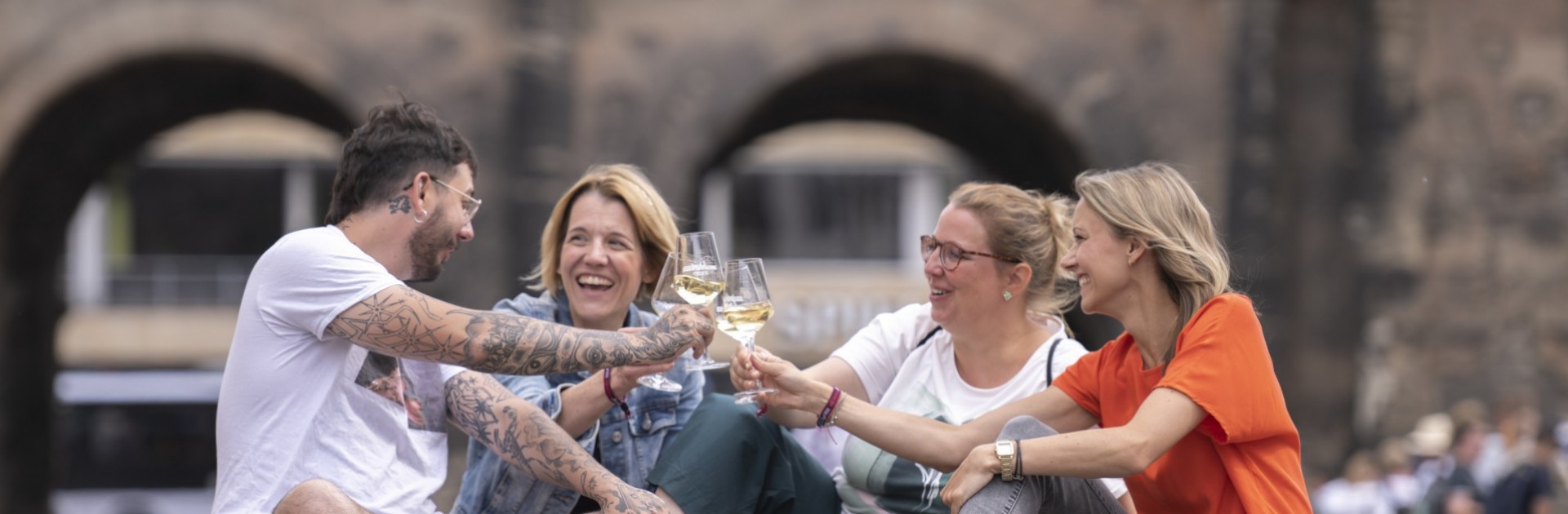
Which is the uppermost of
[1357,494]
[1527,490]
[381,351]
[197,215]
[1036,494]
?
[381,351]

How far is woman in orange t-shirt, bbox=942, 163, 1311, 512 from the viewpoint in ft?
12.7

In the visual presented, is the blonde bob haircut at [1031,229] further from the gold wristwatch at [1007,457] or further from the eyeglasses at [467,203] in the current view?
the eyeglasses at [467,203]

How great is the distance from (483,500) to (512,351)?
3.28 ft

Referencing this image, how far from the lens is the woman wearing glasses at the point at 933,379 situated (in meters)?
4.43

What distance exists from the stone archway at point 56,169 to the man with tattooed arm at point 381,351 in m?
7.01

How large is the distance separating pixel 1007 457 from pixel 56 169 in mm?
9996

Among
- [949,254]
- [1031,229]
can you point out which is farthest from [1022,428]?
[1031,229]

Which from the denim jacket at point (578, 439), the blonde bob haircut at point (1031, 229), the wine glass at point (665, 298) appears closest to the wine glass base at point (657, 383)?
the wine glass at point (665, 298)

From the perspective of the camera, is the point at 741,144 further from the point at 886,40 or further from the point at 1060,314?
the point at 1060,314

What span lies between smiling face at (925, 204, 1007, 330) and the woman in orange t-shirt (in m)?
0.45

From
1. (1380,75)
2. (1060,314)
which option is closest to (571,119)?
(1380,75)

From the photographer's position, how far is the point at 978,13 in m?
10.9

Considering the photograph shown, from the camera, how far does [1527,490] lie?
10.4 metres

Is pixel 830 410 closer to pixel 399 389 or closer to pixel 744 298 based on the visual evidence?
pixel 744 298
